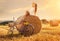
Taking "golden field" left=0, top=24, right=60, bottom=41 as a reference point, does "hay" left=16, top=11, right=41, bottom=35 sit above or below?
above

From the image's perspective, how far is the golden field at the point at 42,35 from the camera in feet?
6.41

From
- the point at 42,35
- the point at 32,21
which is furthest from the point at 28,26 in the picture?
the point at 42,35

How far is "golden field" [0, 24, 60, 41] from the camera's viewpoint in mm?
1953

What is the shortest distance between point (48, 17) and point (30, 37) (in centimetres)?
32

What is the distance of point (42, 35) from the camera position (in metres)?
2.02

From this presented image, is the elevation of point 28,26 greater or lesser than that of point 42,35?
greater

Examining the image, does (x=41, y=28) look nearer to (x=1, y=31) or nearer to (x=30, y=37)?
(x=30, y=37)

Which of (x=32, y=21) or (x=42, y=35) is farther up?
(x=32, y=21)

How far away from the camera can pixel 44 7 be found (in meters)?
2.09

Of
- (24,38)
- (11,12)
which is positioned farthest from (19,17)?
(24,38)

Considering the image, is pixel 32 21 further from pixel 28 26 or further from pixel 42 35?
pixel 42 35

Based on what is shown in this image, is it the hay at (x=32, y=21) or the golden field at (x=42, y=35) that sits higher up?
the hay at (x=32, y=21)

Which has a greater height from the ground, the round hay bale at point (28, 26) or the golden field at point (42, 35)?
the round hay bale at point (28, 26)

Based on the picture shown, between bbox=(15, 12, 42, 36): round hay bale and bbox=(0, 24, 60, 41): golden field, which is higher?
bbox=(15, 12, 42, 36): round hay bale
